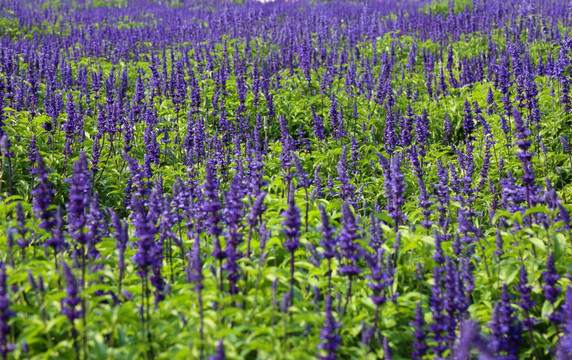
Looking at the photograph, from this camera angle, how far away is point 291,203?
12.1 feet

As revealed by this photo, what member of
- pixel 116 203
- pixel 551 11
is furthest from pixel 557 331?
pixel 551 11

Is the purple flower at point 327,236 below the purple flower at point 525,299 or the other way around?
the other way around

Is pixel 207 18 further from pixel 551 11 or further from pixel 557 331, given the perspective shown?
pixel 557 331

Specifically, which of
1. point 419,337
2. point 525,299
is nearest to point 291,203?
point 419,337

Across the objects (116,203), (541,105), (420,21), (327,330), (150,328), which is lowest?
(116,203)

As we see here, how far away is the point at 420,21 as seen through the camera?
20.2 metres

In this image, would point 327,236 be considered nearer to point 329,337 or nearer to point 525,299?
point 329,337

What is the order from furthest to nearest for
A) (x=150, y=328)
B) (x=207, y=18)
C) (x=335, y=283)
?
(x=207, y=18) → (x=335, y=283) → (x=150, y=328)

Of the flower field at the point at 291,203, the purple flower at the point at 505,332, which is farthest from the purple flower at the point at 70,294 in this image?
the purple flower at the point at 505,332

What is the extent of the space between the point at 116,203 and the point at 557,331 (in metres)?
6.31

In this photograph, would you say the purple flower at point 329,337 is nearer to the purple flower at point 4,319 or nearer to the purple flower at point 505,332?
the purple flower at point 505,332

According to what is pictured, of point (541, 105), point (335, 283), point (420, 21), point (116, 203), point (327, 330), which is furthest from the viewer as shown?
point (420, 21)

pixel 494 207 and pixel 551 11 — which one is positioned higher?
pixel 551 11

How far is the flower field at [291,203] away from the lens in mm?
3666
